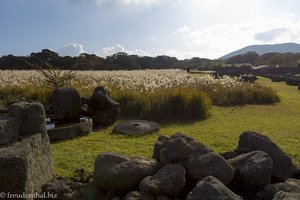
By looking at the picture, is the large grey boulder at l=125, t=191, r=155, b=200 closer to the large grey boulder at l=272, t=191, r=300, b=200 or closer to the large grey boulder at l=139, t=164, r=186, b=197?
the large grey boulder at l=139, t=164, r=186, b=197

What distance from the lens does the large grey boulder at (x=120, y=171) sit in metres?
5.29

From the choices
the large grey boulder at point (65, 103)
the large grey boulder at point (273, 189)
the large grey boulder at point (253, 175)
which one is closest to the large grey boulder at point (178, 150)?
the large grey boulder at point (253, 175)

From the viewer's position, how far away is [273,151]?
20.3 feet

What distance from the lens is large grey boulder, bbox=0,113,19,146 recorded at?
17.0 ft

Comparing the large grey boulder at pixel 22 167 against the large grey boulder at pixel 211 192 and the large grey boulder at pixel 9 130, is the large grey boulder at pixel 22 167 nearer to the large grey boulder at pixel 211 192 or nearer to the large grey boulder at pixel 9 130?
the large grey boulder at pixel 9 130

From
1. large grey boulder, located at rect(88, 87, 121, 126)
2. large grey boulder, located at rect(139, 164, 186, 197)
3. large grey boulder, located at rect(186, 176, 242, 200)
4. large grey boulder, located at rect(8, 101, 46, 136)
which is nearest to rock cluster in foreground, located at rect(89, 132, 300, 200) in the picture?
large grey boulder, located at rect(139, 164, 186, 197)

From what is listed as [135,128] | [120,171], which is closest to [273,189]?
[120,171]

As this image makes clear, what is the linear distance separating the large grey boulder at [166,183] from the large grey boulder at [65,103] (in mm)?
5836

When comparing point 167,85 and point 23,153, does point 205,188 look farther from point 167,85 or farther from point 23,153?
point 167,85

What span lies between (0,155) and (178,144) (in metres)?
2.62

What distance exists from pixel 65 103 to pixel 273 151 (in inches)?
247

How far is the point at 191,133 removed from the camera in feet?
33.8

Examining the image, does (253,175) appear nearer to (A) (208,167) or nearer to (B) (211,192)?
(A) (208,167)

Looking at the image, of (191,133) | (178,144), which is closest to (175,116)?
(191,133)
